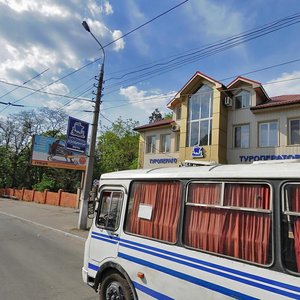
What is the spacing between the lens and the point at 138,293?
4535 mm

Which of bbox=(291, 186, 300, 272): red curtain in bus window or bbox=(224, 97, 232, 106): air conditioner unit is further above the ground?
bbox=(224, 97, 232, 106): air conditioner unit

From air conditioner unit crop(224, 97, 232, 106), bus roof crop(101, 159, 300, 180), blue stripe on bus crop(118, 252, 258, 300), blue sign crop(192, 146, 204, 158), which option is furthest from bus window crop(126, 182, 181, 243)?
air conditioner unit crop(224, 97, 232, 106)

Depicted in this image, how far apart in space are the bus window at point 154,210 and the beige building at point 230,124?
584 inches

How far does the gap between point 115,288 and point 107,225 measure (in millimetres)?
963

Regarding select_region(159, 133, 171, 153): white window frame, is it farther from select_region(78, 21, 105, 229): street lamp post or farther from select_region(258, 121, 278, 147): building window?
select_region(78, 21, 105, 229): street lamp post

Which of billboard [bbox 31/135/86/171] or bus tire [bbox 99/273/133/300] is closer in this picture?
bus tire [bbox 99/273/133/300]

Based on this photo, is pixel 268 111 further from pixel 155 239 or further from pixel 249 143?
pixel 155 239

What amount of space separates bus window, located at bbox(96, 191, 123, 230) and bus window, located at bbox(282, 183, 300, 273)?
2709mm

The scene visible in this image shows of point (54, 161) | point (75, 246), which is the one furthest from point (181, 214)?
point (54, 161)

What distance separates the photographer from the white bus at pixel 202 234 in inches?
125

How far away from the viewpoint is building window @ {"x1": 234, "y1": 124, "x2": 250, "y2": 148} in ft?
71.9

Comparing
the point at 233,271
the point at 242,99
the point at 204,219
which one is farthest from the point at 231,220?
the point at 242,99

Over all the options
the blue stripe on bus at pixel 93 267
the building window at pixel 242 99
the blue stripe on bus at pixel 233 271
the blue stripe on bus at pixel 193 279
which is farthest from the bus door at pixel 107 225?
the building window at pixel 242 99

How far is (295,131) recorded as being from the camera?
1966 cm
